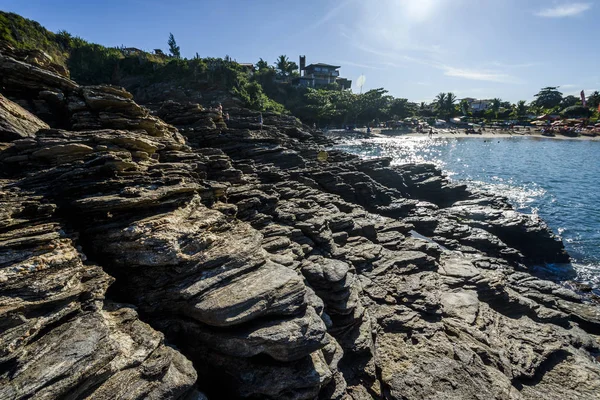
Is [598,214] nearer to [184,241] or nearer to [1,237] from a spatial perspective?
[184,241]

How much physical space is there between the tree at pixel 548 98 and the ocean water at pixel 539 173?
69.6 metres

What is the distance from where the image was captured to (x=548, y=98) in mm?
162250

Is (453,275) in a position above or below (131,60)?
below

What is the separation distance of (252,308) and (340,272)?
535cm

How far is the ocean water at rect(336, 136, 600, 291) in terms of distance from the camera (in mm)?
32531

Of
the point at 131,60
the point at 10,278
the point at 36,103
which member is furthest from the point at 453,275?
the point at 131,60

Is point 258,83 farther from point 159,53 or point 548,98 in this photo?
point 548,98

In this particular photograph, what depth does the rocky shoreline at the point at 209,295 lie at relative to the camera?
25.0 ft

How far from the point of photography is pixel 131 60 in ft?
276

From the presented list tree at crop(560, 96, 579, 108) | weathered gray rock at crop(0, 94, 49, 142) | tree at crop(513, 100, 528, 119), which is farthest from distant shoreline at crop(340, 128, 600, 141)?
weathered gray rock at crop(0, 94, 49, 142)

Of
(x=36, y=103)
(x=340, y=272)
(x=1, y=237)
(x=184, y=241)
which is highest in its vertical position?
(x=36, y=103)

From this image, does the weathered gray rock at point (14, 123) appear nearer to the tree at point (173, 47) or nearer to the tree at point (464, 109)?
the tree at point (173, 47)

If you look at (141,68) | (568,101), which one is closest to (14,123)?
(141,68)

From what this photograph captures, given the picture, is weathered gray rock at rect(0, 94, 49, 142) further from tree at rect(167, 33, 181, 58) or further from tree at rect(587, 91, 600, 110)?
tree at rect(587, 91, 600, 110)
